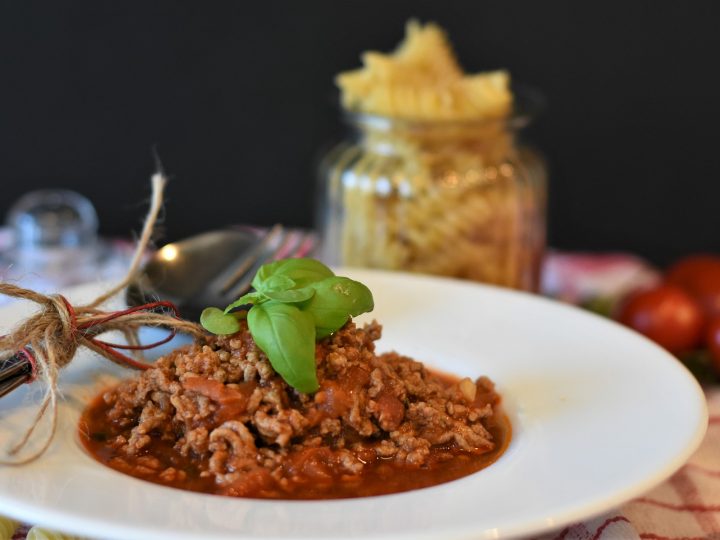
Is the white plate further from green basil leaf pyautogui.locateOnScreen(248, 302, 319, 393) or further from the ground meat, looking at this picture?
green basil leaf pyautogui.locateOnScreen(248, 302, 319, 393)

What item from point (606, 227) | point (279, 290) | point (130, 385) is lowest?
point (606, 227)

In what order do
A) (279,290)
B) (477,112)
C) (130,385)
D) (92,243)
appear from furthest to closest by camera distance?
(92,243) < (477,112) < (130,385) < (279,290)

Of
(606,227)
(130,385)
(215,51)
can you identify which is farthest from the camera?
(606,227)

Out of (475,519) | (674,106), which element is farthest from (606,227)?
(475,519)

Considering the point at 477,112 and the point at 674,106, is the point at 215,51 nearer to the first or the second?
the point at 477,112

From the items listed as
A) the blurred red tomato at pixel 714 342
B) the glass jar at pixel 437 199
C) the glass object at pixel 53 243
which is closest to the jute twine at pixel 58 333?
the glass jar at pixel 437 199

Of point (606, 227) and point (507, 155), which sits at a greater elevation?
point (507, 155)

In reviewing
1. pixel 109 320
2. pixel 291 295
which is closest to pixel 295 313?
pixel 291 295

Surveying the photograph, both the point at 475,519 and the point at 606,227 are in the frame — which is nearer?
the point at 475,519
